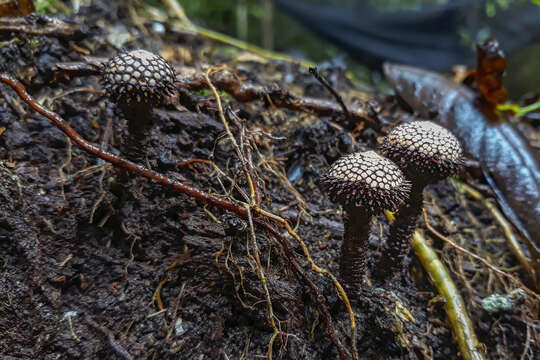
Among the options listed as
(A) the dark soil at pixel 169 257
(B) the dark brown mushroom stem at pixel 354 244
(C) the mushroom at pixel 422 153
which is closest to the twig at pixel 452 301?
(A) the dark soil at pixel 169 257

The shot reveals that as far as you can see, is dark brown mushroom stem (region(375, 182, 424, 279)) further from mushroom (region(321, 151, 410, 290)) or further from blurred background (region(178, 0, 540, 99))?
blurred background (region(178, 0, 540, 99))

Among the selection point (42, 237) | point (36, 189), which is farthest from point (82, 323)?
point (36, 189)

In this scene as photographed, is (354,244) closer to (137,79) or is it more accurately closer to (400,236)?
(400,236)

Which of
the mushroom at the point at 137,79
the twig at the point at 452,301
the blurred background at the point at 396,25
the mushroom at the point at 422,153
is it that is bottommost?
the twig at the point at 452,301

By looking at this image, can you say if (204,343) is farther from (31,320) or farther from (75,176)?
(75,176)

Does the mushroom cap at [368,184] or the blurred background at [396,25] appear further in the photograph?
the blurred background at [396,25]

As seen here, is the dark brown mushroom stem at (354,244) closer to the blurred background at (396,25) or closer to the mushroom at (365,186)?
the mushroom at (365,186)

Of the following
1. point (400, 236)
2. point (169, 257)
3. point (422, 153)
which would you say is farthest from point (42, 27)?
point (400, 236)
